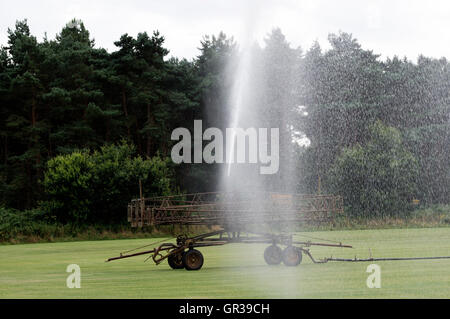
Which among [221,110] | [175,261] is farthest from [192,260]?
[221,110]

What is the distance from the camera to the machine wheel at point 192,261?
25344 mm

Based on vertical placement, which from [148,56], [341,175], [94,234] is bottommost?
[94,234]

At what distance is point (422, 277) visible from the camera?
21.1 meters

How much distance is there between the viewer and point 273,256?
26703 millimetres

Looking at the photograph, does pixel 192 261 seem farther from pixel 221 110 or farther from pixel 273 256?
pixel 221 110

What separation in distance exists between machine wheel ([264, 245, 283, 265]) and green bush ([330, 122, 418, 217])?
1784 inches

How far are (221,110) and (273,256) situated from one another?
5726 centimetres

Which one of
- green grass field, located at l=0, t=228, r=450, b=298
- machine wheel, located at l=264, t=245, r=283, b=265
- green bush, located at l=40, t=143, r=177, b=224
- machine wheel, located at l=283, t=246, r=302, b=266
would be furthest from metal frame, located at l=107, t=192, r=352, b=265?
green bush, located at l=40, t=143, r=177, b=224

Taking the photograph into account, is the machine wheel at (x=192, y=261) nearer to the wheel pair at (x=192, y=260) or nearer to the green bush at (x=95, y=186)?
the wheel pair at (x=192, y=260)

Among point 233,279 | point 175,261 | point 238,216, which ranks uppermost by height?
point 238,216

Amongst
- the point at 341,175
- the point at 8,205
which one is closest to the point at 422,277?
the point at 341,175
